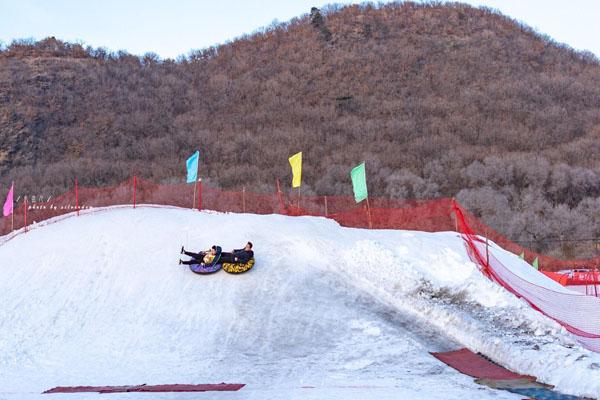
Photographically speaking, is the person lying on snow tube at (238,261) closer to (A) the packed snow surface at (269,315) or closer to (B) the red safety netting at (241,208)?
(A) the packed snow surface at (269,315)

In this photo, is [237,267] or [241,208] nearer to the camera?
[237,267]

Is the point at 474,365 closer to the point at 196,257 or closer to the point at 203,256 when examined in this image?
the point at 203,256

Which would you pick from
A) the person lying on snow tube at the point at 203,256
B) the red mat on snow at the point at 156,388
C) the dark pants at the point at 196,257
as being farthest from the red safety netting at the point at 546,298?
the red mat on snow at the point at 156,388

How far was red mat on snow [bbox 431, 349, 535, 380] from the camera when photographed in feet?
37.7

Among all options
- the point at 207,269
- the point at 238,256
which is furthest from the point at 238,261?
the point at 207,269

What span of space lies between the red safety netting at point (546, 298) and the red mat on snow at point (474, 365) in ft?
12.7

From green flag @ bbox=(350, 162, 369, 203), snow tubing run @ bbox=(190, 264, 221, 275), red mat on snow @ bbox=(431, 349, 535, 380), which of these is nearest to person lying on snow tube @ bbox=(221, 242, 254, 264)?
snow tubing run @ bbox=(190, 264, 221, 275)

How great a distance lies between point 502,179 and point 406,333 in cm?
3920

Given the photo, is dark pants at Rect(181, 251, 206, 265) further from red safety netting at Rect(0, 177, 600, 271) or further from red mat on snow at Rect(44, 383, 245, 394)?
red safety netting at Rect(0, 177, 600, 271)

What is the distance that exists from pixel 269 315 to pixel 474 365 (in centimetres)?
506

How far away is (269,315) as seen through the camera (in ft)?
49.8

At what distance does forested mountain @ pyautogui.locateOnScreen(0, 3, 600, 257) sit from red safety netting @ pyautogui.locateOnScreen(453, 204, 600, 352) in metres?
20.8

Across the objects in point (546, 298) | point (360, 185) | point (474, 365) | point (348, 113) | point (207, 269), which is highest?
point (348, 113)

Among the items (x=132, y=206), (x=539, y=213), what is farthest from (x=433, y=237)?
(x=539, y=213)
